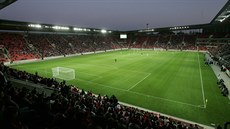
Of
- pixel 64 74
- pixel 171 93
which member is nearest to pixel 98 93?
pixel 171 93

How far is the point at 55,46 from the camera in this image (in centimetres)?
5834

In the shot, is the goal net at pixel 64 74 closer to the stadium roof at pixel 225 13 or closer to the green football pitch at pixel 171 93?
the green football pitch at pixel 171 93

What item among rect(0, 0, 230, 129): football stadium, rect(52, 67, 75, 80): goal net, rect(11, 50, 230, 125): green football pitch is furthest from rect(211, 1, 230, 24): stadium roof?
rect(52, 67, 75, 80): goal net

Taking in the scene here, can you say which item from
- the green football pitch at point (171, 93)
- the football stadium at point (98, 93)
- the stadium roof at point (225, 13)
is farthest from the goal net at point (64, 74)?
the stadium roof at point (225, 13)

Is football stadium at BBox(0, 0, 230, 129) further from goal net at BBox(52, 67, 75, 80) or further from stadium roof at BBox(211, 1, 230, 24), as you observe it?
stadium roof at BBox(211, 1, 230, 24)

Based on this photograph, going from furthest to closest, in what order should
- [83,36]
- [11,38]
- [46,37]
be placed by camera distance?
[83,36] < [46,37] < [11,38]

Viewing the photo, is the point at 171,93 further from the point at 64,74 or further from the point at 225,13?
the point at 225,13

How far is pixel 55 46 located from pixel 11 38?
1368 centimetres

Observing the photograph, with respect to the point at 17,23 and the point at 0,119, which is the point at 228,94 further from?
the point at 17,23

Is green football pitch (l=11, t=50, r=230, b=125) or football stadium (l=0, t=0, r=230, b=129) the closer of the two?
football stadium (l=0, t=0, r=230, b=129)

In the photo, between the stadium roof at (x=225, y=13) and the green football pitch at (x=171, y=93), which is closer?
the green football pitch at (x=171, y=93)

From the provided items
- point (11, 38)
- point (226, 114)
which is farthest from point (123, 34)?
point (226, 114)

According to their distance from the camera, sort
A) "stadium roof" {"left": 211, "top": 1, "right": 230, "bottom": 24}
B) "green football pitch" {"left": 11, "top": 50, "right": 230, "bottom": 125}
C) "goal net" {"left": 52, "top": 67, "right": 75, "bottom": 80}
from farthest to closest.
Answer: "stadium roof" {"left": 211, "top": 1, "right": 230, "bottom": 24}, "goal net" {"left": 52, "top": 67, "right": 75, "bottom": 80}, "green football pitch" {"left": 11, "top": 50, "right": 230, "bottom": 125}

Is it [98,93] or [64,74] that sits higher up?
[64,74]
